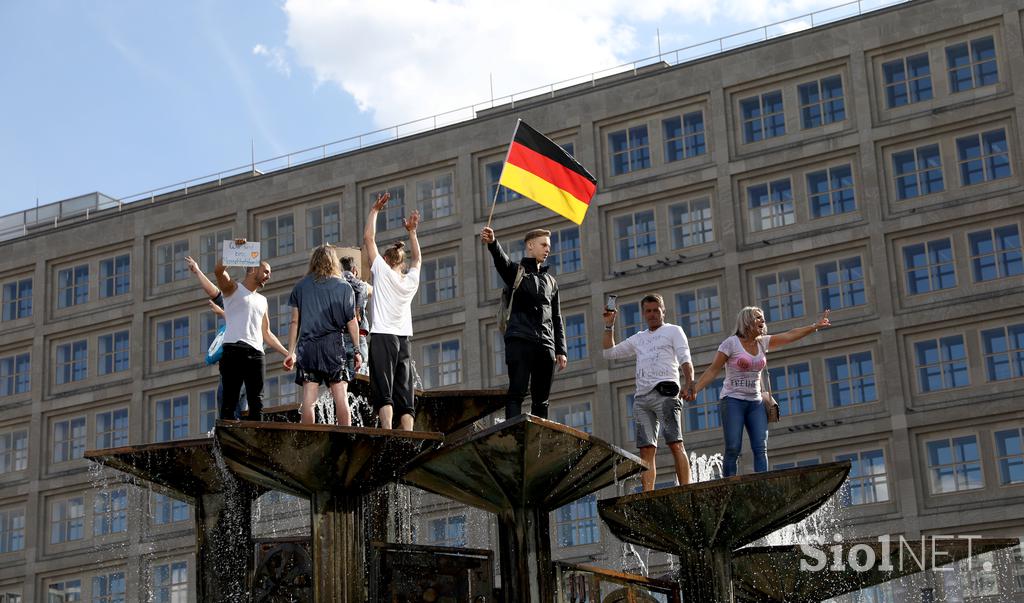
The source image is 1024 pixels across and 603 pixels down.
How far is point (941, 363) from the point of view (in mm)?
48625

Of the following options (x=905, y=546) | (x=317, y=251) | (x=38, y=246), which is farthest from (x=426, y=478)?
(x=38, y=246)

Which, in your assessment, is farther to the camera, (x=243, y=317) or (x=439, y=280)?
(x=439, y=280)

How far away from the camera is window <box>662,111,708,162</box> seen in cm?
5356

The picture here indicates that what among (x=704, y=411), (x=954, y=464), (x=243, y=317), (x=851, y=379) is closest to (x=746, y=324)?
(x=243, y=317)

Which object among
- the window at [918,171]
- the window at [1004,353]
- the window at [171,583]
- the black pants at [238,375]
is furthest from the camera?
the window at [171,583]

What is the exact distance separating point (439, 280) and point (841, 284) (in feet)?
47.8

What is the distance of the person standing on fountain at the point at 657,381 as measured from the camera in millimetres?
16156

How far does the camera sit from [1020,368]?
155 feet

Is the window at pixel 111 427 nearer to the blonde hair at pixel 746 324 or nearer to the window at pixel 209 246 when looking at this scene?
the window at pixel 209 246

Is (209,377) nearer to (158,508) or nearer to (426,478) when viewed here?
(158,508)

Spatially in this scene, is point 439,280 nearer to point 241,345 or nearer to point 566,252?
point 566,252

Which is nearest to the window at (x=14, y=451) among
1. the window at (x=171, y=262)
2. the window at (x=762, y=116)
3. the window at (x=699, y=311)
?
the window at (x=171, y=262)

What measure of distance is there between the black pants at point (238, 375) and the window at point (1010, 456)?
1379 inches

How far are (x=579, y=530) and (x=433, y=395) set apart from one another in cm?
3472
